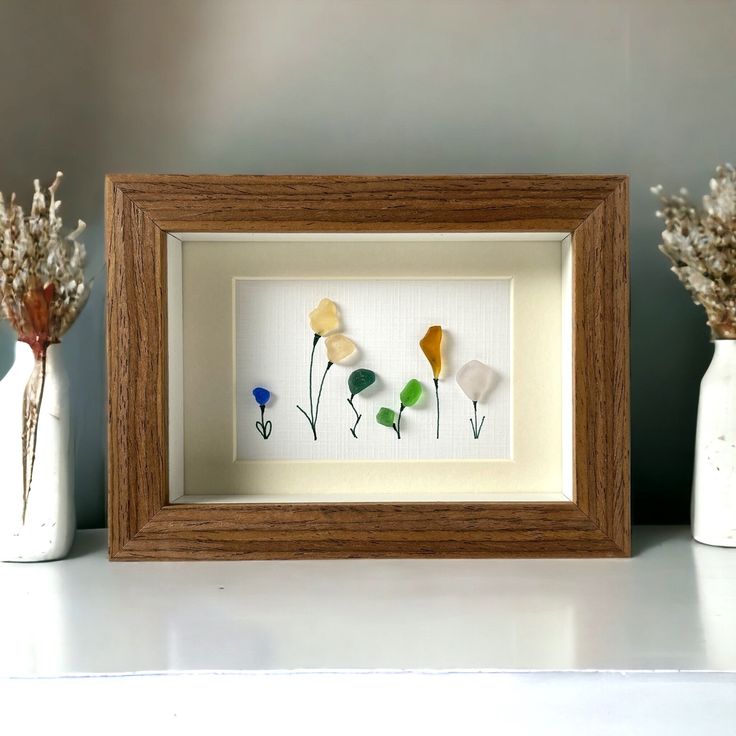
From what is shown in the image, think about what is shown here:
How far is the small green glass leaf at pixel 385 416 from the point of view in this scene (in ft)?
2.61

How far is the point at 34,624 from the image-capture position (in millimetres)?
560

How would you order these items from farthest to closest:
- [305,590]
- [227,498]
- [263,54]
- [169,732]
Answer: [263,54] → [227,498] → [305,590] → [169,732]

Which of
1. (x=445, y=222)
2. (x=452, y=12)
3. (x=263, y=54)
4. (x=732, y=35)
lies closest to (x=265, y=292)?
(x=445, y=222)

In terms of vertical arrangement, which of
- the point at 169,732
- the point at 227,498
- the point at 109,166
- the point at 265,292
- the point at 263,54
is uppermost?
the point at 263,54

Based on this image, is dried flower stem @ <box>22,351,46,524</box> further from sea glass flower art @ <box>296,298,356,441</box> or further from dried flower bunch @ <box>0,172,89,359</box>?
sea glass flower art @ <box>296,298,356,441</box>

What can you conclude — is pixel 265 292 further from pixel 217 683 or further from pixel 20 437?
pixel 217 683

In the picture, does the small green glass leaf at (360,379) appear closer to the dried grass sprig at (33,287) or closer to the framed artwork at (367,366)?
the framed artwork at (367,366)

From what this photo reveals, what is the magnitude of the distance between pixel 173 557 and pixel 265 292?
0.91 feet

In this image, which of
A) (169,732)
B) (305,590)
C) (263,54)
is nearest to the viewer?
(169,732)

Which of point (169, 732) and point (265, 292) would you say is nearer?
point (169, 732)

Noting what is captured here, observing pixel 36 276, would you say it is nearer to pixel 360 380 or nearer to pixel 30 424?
pixel 30 424

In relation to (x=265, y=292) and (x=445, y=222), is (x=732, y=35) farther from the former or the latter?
(x=265, y=292)

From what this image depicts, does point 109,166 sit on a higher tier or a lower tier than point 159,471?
higher

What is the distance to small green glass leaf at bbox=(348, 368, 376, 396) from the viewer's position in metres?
0.79
